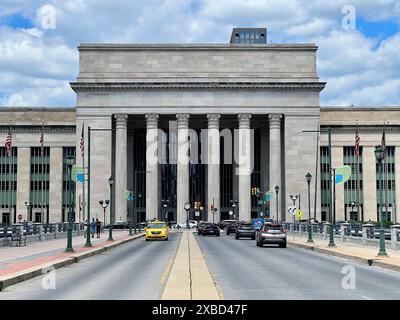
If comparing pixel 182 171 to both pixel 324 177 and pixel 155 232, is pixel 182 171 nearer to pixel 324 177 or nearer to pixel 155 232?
pixel 324 177

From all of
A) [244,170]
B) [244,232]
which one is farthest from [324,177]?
[244,232]

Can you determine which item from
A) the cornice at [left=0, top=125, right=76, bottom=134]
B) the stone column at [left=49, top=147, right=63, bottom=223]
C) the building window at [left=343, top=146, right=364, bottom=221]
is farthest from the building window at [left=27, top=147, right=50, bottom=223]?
the building window at [left=343, top=146, right=364, bottom=221]

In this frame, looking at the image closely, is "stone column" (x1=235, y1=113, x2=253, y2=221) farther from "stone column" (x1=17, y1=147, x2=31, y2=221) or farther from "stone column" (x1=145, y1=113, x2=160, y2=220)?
"stone column" (x1=17, y1=147, x2=31, y2=221)

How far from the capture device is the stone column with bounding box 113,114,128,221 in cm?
11060

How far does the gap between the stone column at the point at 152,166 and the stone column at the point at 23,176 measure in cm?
2537

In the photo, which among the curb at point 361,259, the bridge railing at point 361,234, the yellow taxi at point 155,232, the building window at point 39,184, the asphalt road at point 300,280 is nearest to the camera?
the asphalt road at point 300,280

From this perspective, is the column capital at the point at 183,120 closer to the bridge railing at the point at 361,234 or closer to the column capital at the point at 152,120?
the column capital at the point at 152,120

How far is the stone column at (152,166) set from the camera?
111 m

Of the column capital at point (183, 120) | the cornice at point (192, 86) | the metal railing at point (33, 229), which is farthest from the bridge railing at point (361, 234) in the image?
the column capital at point (183, 120)

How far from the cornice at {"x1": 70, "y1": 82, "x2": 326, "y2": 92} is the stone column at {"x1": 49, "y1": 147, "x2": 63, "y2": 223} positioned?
1766cm

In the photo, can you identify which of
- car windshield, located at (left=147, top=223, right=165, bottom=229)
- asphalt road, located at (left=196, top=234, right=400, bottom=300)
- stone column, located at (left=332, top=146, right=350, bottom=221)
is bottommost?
asphalt road, located at (left=196, top=234, right=400, bottom=300)

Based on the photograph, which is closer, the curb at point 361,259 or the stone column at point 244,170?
the curb at point 361,259

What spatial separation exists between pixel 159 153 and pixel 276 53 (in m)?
26.6
